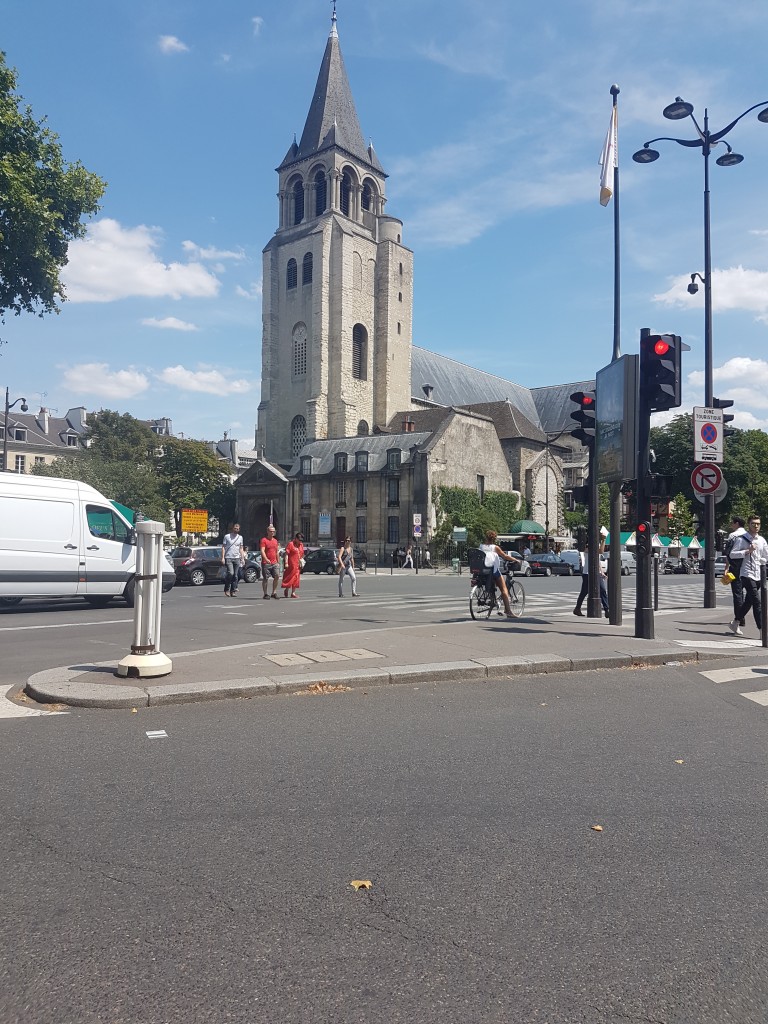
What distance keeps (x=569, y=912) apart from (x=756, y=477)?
75.1 m

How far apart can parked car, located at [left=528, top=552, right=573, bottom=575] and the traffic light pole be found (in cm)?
3562

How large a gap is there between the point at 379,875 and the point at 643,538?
915cm

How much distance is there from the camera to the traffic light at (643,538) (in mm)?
11523

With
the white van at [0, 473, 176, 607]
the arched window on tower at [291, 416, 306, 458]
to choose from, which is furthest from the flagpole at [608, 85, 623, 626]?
the arched window on tower at [291, 416, 306, 458]

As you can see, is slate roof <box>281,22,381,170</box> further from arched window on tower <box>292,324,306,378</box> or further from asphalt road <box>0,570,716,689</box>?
asphalt road <box>0,570,716,689</box>

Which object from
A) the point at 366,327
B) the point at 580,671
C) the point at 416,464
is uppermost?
the point at 366,327

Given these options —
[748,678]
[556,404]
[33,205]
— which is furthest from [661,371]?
[556,404]

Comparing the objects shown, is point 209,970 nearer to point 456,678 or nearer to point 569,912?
point 569,912

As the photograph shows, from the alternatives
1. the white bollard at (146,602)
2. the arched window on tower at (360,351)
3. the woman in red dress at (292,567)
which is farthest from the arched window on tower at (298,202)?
the white bollard at (146,602)

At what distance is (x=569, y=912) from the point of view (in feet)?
10.1

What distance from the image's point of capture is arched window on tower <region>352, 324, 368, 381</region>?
73625 mm

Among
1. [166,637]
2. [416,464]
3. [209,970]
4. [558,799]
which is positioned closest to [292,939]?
[209,970]

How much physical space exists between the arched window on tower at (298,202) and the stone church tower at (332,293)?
10 centimetres

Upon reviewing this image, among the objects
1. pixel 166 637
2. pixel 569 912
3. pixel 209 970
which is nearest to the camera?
pixel 209 970
